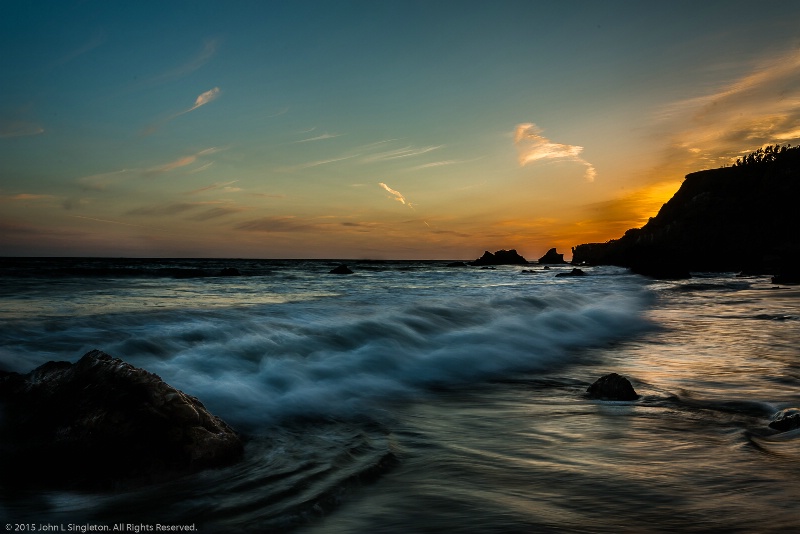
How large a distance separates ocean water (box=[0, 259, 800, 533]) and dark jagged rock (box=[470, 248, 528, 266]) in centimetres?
10600

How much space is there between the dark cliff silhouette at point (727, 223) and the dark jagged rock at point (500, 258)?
32272 mm

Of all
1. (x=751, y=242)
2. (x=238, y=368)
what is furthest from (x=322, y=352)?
(x=751, y=242)

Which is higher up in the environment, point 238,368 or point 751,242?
point 751,242

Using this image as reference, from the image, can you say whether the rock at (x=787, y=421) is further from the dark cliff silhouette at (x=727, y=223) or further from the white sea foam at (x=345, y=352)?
the dark cliff silhouette at (x=727, y=223)

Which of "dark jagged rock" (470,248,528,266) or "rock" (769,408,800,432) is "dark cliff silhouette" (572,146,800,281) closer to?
"dark jagged rock" (470,248,528,266)

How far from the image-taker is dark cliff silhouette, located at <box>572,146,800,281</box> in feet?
166

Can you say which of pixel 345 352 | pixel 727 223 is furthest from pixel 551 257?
pixel 345 352

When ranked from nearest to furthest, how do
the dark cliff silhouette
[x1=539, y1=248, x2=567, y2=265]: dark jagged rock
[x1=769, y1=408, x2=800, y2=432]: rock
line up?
1. [x1=769, y1=408, x2=800, y2=432]: rock
2. the dark cliff silhouette
3. [x1=539, y1=248, x2=567, y2=265]: dark jagged rock

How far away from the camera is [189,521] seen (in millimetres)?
2875

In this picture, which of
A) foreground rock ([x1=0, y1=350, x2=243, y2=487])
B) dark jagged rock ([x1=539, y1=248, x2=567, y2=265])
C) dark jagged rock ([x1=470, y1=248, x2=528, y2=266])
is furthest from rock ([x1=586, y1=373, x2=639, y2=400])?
dark jagged rock ([x1=539, y1=248, x2=567, y2=265])

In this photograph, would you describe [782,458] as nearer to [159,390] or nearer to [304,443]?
[304,443]

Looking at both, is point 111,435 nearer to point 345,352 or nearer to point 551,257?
point 345,352

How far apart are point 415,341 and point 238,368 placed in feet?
13.7

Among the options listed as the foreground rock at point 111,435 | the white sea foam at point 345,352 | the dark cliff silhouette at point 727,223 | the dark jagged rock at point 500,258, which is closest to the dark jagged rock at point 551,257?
the dark jagged rock at point 500,258
